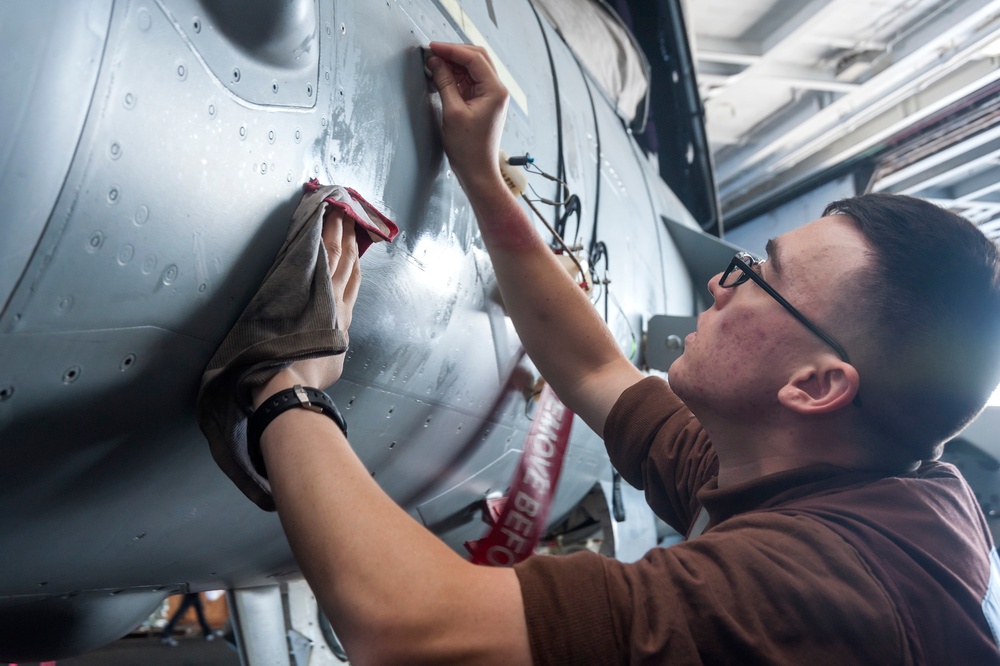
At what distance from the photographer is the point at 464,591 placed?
2.09 feet

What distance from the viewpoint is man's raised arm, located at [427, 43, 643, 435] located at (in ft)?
3.33

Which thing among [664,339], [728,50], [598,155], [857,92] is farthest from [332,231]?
[857,92]

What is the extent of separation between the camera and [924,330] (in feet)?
2.90

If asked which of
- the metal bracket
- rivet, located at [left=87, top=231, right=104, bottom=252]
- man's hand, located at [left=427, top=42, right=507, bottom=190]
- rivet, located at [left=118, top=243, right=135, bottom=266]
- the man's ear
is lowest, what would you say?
the metal bracket

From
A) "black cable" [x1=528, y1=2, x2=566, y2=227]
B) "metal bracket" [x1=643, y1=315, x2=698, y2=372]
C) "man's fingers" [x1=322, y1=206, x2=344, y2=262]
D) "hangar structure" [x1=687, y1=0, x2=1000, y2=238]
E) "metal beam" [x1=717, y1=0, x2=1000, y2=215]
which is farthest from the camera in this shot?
"hangar structure" [x1=687, y1=0, x2=1000, y2=238]

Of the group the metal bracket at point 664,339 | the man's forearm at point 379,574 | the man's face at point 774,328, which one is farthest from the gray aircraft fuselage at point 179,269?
the metal bracket at point 664,339

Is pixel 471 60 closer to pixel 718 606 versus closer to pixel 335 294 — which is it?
pixel 335 294

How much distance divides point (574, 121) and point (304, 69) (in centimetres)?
106

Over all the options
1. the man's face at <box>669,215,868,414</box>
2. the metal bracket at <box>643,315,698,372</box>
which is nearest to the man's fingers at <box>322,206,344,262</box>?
the man's face at <box>669,215,868,414</box>

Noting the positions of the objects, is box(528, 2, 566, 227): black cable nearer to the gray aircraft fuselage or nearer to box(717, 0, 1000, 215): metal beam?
the gray aircraft fuselage

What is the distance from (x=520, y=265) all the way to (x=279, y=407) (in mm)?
565

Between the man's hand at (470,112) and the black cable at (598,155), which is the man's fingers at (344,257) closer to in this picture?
the man's hand at (470,112)

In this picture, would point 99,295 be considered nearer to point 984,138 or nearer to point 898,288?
point 898,288

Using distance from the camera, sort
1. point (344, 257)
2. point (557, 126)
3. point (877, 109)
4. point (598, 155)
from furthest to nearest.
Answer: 1. point (877, 109)
2. point (598, 155)
3. point (557, 126)
4. point (344, 257)
